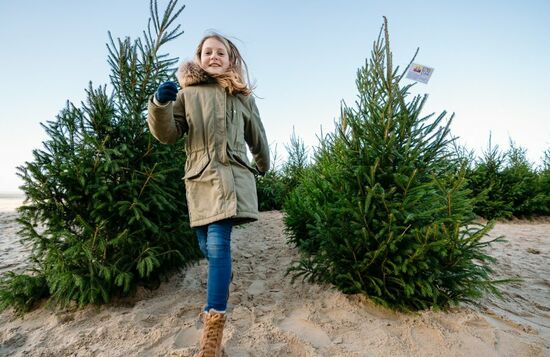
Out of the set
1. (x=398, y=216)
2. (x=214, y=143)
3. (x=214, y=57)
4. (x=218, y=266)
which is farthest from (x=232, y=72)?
(x=398, y=216)

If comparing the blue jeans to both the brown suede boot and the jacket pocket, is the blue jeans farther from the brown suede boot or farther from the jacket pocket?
the jacket pocket

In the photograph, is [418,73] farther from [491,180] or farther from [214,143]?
[491,180]

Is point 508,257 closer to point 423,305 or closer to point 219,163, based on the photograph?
point 423,305

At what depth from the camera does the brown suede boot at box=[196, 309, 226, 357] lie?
1.77m

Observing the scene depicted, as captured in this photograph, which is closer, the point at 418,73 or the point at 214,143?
the point at 214,143

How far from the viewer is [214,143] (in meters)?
2.02

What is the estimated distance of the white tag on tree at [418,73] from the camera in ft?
8.04

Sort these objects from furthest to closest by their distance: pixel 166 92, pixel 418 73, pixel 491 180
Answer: pixel 491 180 < pixel 418 73 < pixel 166 92

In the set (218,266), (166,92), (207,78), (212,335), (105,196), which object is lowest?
(212,335)

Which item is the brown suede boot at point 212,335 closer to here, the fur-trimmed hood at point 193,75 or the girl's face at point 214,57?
the fur-trimmed hood at point 193,75

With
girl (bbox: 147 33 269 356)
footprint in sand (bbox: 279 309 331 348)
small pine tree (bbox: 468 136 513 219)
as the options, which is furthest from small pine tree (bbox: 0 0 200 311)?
small pine tree (bbox: 468 136 513 219)

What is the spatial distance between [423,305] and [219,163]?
182cm

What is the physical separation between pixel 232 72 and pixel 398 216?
161 centimetres

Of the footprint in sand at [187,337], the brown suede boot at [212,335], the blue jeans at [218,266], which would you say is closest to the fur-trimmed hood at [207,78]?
Result: the blue jeans at [218,266]
